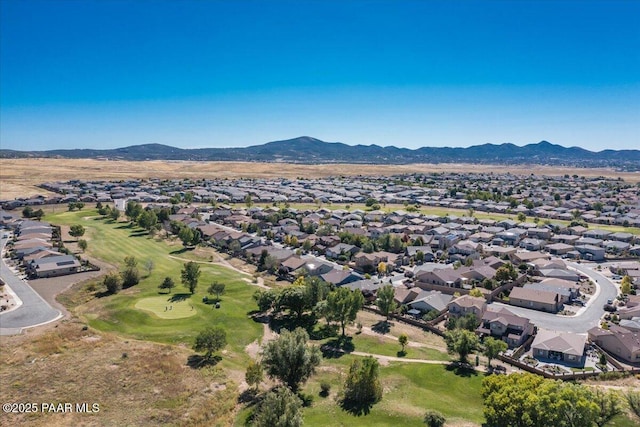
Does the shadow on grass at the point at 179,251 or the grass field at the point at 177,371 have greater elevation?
the shadow on grass at the point at 179,251

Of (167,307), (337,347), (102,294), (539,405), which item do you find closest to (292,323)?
(337,347)

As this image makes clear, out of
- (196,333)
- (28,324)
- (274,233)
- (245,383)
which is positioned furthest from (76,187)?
(245,383)

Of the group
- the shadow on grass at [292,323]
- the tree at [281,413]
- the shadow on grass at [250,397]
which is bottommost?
the shadow on grass at [250,397]

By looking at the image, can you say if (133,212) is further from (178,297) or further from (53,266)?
(178,297)

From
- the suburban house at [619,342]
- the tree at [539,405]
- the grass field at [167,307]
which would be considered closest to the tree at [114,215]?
the grass field at [167,307]

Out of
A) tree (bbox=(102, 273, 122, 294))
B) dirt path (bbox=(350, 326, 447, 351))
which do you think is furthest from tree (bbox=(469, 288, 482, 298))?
tree (bbox=(102, 273, 122, 294))

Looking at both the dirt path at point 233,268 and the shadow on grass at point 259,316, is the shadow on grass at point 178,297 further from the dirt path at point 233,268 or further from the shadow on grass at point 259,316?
the shadow on grass at point 259,316

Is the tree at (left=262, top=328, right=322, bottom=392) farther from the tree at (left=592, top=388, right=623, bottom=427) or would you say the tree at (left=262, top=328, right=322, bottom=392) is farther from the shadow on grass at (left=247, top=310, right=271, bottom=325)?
the tree at (left=592, top=388, right=623, bottom=427)
